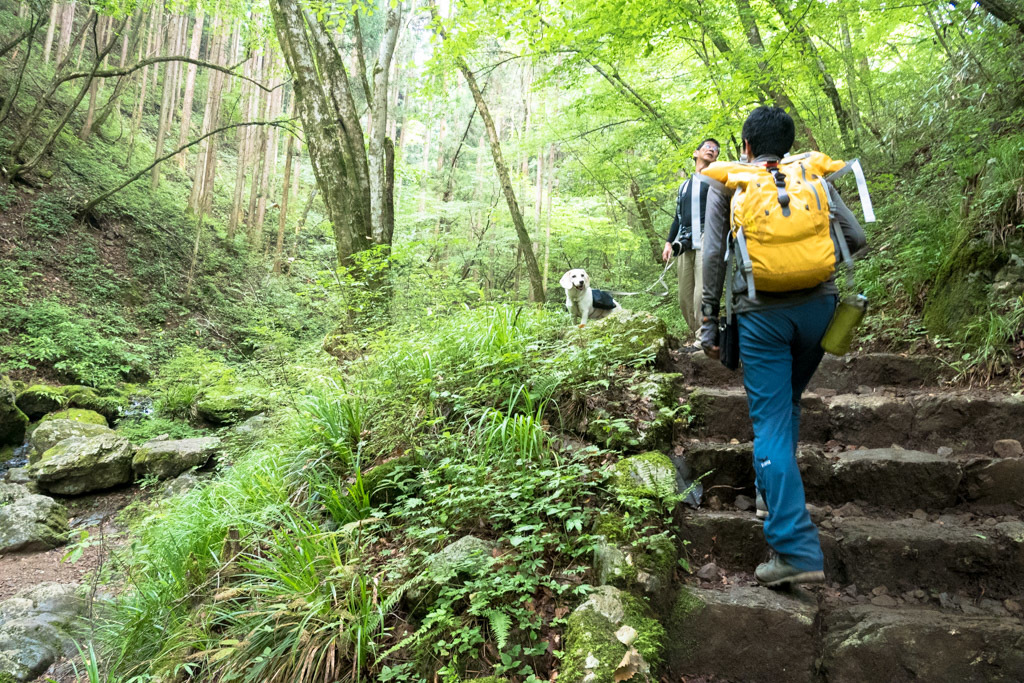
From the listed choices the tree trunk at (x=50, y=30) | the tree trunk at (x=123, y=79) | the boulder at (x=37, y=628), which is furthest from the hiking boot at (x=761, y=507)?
the tree trunk at (x=50, y=30)

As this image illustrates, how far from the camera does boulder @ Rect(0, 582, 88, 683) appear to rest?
12.3ft

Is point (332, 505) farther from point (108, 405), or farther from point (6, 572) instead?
point (108, 405)

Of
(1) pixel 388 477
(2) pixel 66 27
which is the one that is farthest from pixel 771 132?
(2) pixel 66 27

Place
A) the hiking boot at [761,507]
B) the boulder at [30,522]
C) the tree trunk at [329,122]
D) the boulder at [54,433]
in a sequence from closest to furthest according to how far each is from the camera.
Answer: the hiking boot at [761,507]
the boulder at [30,522]
the tree trunk at [329,122]
the boulder at [54,433]

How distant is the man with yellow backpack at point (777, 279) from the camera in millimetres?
2197

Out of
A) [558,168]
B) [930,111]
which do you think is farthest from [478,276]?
[930,111]

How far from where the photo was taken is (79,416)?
8867 millimetres

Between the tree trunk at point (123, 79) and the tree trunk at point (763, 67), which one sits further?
the tree trunk at point (123, 79)

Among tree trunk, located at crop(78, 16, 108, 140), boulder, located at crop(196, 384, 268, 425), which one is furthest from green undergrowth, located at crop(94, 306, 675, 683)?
tree trunk, located at crop(78, 16, 108, 140)

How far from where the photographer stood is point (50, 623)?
4.17 m

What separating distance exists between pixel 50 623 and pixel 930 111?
10931mm

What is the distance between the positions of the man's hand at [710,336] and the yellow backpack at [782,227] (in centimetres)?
29

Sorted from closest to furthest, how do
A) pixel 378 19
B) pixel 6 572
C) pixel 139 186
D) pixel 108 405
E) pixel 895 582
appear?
pixel 895 582 → pixel 6 572 → pixel 108 405 → pixel 139 186 → pixel 378 19

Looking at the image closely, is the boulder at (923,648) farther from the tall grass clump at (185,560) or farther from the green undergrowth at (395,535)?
the tall grass clump at (185,560)
